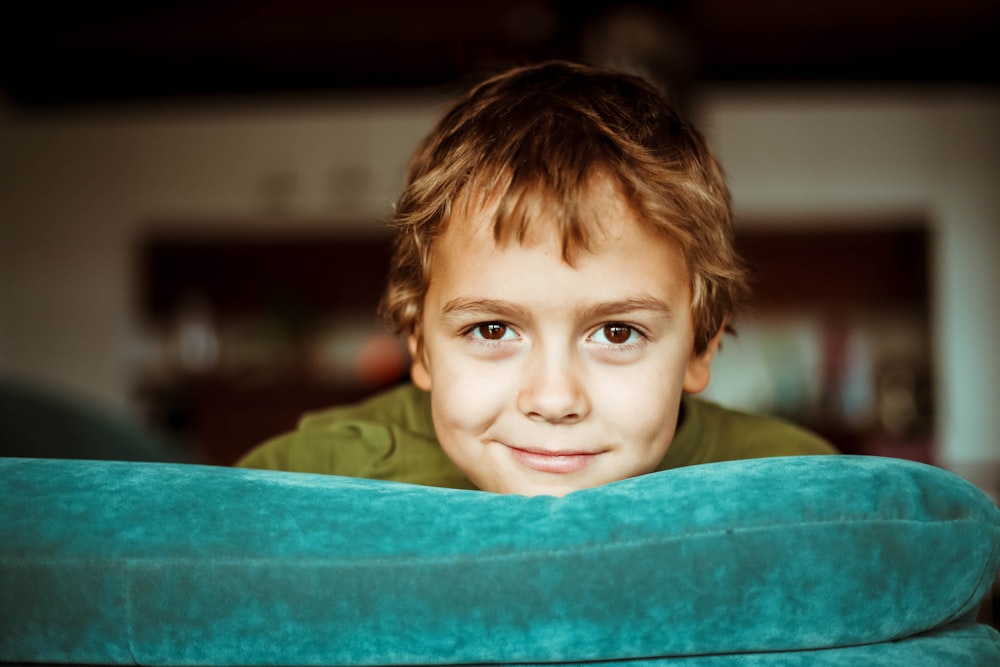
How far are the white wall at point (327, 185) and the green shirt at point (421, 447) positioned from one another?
14.3 feet

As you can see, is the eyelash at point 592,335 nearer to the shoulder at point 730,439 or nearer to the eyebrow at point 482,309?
the eyebrow at point 482,309

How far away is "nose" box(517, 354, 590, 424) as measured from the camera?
815mm

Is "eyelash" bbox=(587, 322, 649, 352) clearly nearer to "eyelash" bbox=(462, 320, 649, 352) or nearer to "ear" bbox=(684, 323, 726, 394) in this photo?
"eyelash" bbox=(462, 320, 649, 352)

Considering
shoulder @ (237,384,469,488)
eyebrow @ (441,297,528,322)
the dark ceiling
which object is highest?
the dark ceiling

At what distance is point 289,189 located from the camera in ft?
17.7

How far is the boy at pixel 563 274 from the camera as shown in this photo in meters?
0.83

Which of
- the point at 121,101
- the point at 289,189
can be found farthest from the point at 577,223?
the point at 121,101

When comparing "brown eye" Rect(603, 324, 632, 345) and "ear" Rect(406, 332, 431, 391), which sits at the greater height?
"brown eye" Rect(603, 324, 632, 345)

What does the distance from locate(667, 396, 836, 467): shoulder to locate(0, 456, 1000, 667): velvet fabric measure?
45 cm

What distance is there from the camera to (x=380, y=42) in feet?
16.4

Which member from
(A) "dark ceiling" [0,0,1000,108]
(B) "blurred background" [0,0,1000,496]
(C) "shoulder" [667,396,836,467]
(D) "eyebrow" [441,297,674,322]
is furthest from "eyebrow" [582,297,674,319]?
(B) "blurred background" [0,0,1000,496]

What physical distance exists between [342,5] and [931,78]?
3199mm

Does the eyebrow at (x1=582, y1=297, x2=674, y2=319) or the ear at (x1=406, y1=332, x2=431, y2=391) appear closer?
the eyebrow at (x1=582, y1=297, x2=674, y2=319)

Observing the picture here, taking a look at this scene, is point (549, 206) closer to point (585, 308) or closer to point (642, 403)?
point (585, 308)
